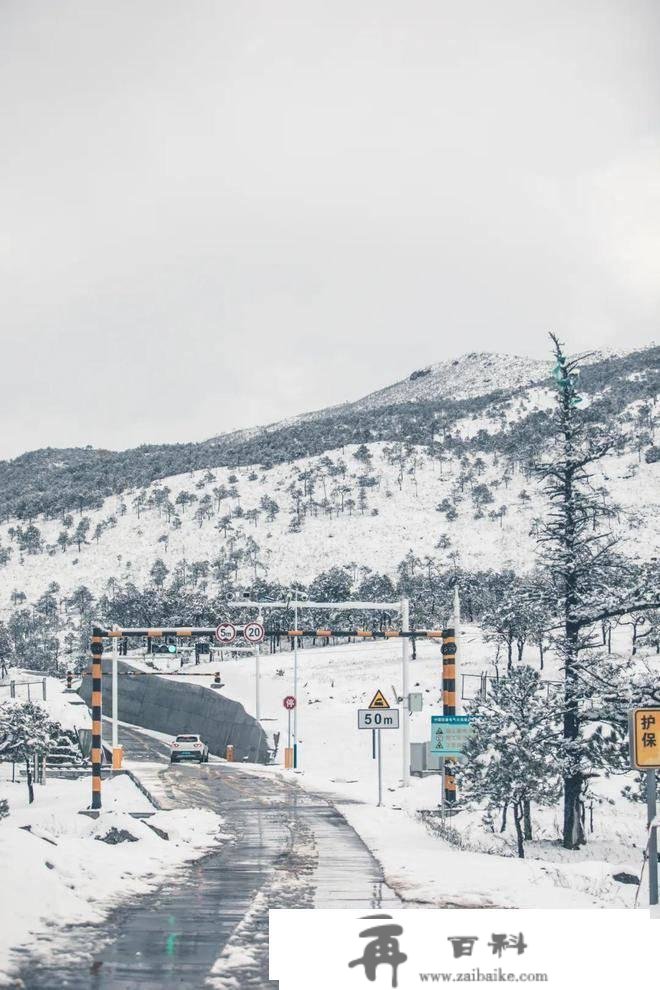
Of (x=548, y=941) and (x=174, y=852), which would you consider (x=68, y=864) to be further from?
(x=548, y=941)

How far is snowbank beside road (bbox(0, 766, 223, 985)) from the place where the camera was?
10547 millimetres

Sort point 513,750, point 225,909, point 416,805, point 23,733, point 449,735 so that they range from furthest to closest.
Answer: point 23,733, point 416,805, point 513,750, point 449,735, point 225,909

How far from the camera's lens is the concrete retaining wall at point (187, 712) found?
60.8m

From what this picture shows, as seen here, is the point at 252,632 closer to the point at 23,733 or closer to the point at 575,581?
the point at 575,581

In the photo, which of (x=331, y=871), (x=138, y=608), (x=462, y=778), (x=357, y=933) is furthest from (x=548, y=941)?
(x=138, y=608)

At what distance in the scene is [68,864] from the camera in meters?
13.5

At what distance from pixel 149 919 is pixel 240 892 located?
6.98 ft

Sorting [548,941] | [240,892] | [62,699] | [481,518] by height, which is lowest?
[62,699]

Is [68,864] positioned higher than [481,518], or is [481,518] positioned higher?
[481,518]

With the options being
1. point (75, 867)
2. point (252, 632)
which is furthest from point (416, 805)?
point (75, 867)

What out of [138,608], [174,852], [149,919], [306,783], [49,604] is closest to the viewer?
[149,919]

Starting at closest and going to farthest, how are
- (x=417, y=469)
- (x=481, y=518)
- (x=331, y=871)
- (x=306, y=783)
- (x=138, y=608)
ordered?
1. (x=331, y=871)
2. (x=306, y=783)
3. (x=138, y=608)
4. (x=481, y=518)
5. (x=417, y=469)

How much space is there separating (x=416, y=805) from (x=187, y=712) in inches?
1863

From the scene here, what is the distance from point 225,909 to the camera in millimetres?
12352
